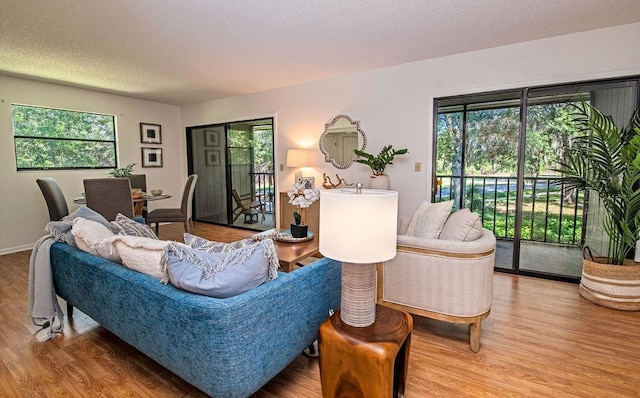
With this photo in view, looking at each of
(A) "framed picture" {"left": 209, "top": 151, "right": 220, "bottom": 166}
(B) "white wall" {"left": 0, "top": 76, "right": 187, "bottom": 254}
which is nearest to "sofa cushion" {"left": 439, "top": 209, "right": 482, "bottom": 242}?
(A) "framed picture" {"left": 209, "top": 151, "right": 220, "bottom": 166}

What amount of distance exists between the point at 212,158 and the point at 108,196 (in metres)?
2.54

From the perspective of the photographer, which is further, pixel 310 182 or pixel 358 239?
pixel 310 182

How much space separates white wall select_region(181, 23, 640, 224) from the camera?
299 cm

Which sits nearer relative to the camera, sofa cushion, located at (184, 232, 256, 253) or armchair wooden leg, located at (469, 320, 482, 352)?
sofa cushion, located at (184, 232, 256, 253)

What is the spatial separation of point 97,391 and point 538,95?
14.0 feet

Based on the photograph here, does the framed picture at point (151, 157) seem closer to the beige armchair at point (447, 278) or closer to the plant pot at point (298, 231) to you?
the plant pot at point (298, 231)

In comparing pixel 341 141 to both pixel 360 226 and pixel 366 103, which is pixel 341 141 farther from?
pixel 360 226

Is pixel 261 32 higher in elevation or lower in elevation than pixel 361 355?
higher

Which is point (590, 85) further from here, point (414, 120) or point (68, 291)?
point (68, 291)

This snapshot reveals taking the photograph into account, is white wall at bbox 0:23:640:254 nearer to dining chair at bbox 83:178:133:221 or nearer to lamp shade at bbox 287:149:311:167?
lamp shade at bbox 287:149:311:167

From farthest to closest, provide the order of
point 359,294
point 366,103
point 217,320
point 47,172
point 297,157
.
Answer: point 47,172, point 297,157, point 366,103, point 359,294, point 217,320

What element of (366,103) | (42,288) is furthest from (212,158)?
(42,288)

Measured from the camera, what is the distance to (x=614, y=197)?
2.71 meters

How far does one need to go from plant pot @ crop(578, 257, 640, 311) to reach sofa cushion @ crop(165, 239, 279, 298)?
9.13 ft
